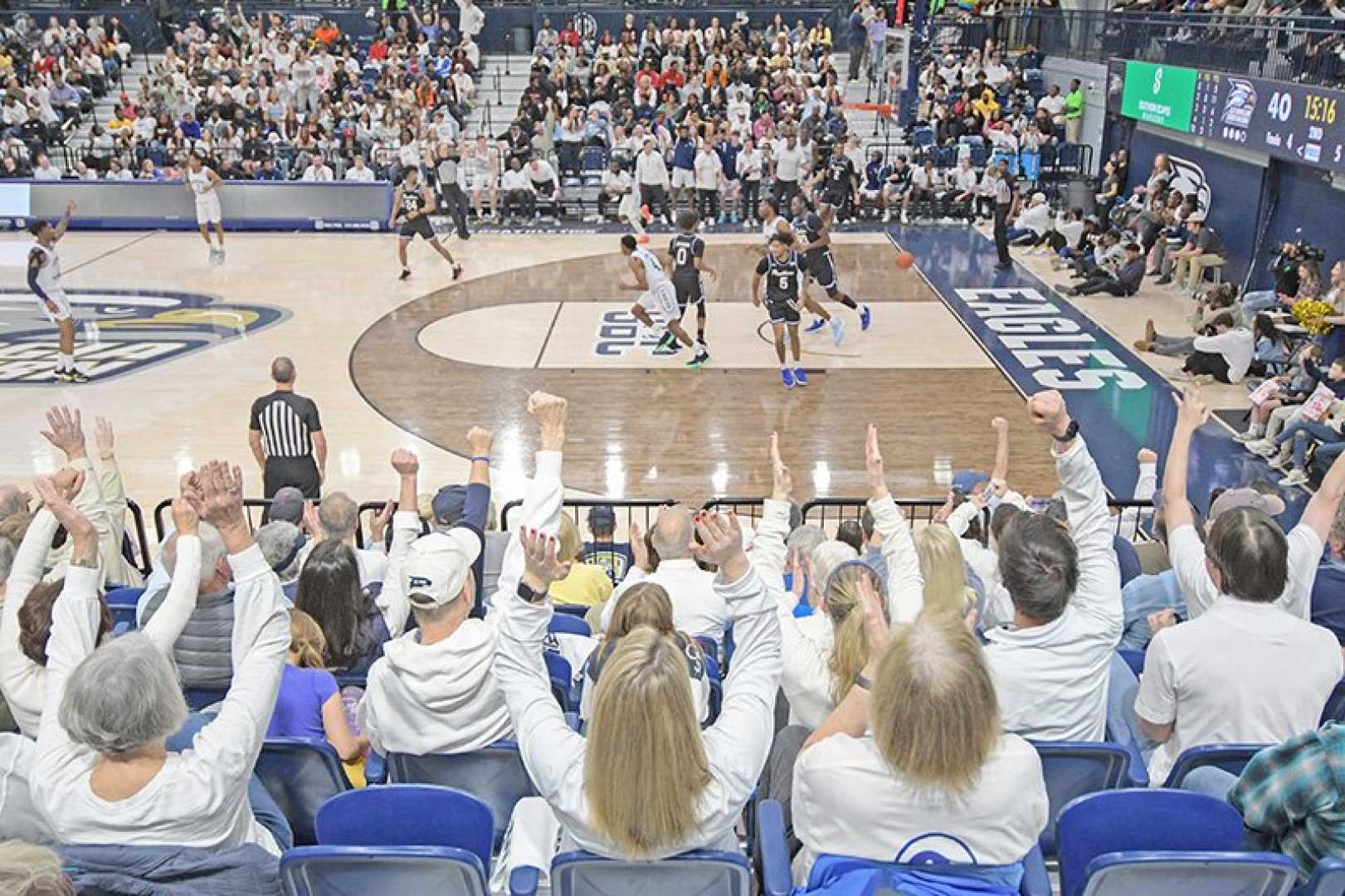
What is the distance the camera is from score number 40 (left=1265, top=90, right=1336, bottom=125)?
38.8ft

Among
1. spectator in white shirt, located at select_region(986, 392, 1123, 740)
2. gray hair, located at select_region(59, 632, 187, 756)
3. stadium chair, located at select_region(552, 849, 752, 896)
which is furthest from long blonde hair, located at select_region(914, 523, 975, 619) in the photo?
gray hair, located at select_region(59, 632, 187, 756)

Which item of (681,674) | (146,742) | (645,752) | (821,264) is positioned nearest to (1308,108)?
(821,264)

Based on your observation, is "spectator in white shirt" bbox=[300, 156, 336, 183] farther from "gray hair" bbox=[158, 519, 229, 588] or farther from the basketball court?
"gray hair" bbox=[158, 519, 229, 588]

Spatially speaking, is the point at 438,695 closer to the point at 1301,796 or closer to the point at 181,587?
the point at 181,587

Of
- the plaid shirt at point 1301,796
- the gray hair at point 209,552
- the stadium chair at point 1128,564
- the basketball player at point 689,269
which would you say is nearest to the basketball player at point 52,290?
the basketball player at point 689,269

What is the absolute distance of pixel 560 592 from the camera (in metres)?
5.59

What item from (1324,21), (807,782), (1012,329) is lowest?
(1012,329)

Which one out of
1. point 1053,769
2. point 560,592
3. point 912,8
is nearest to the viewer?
point 1053,769

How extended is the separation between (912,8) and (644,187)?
35.1 ft

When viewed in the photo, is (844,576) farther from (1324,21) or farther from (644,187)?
(644,187)

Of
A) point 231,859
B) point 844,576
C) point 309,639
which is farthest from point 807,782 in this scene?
point 309,639

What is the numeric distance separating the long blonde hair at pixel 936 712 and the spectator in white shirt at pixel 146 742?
1.55 metres

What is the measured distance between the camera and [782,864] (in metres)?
2.99

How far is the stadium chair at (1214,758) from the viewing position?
3.42 meters
